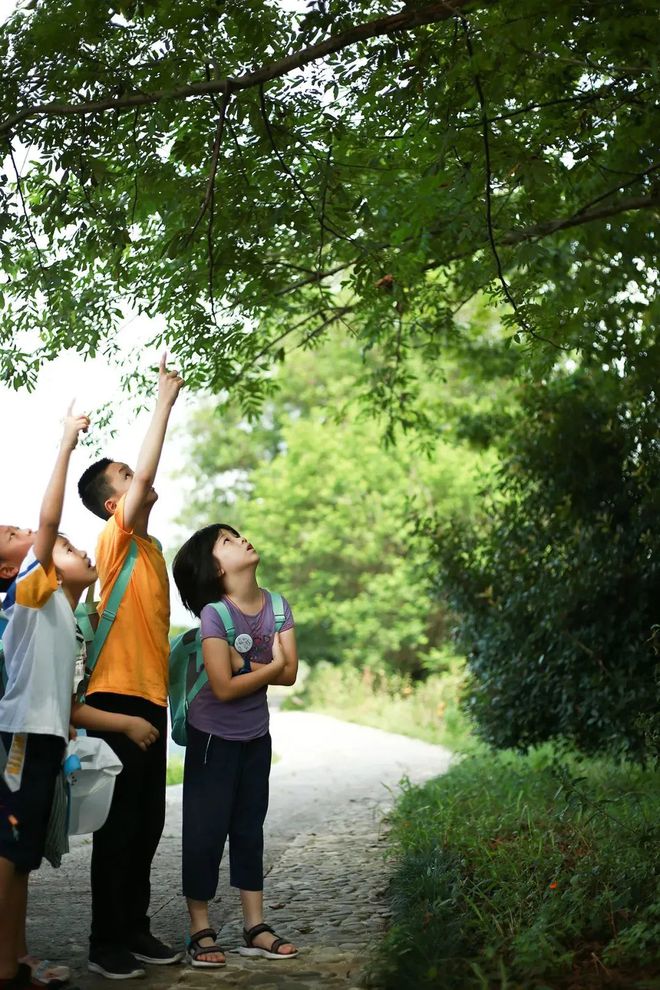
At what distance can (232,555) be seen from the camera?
4.80m

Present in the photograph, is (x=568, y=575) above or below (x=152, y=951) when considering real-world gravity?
above

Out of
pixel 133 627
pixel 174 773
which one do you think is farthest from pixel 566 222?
pixel 174 773

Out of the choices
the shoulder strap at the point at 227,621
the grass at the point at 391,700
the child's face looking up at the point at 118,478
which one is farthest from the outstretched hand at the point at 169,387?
the grass at the point at 391,700

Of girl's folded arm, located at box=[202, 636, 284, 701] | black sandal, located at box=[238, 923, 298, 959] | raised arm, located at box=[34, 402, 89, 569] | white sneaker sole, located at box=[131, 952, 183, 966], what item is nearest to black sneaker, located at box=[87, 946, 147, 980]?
white sneaker sole, located at box=[131, 952, 183, 966]

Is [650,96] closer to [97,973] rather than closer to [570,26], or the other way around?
[570,26]

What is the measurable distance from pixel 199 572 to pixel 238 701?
22.7 inches

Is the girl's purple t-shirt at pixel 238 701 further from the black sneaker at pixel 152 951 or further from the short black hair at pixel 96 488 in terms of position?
the black sneaker at pixel 152 951

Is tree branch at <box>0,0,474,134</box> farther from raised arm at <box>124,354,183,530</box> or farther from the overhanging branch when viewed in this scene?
the overhanging branch

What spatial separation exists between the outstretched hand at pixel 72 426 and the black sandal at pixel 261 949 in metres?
2.12

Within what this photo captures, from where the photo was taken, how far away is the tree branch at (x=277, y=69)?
4.64 meters

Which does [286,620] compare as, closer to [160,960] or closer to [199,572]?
[199,572]

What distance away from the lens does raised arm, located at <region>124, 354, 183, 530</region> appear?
4383 millimetres

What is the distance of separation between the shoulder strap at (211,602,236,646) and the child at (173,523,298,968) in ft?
0.06

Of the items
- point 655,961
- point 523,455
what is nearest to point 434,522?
point 523,455
